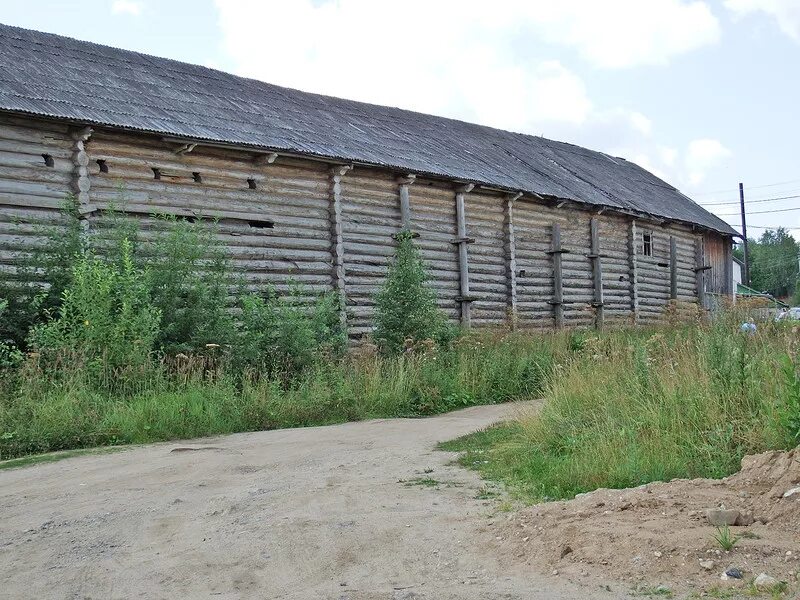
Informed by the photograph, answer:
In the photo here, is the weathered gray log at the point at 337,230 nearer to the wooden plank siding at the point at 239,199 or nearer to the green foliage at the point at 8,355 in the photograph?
the wooden plank siding at the point at 239,199

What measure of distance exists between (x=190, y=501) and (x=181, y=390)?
174 inches

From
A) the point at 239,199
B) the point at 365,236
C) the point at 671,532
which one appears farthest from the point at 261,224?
the point at 671,532

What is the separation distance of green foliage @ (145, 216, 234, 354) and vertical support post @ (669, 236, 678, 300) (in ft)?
58.9

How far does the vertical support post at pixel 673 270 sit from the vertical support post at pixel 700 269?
187 cm

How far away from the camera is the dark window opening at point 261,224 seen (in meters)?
15.7

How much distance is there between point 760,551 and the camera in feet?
13.8

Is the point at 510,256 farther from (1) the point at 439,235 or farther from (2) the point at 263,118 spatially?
(2) the point at 263,118

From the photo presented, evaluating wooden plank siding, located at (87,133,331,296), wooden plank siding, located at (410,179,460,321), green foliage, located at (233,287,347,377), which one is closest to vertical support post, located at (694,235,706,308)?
wooden plank siding, located at (410,179,460,321)

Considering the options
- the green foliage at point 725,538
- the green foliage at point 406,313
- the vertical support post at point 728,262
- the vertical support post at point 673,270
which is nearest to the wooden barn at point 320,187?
the vertical support post at point 673,270

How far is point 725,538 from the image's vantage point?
4.22 m

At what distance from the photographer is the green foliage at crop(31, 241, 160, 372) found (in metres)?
10.5

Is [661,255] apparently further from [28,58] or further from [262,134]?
[28,58]

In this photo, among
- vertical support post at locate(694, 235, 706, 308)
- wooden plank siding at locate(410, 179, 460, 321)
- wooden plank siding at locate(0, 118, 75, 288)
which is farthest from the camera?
vertical support post at locate(694, 235, 706, 308)

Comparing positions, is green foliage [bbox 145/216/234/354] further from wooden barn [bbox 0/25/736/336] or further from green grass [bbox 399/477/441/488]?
green grass [bbox 399/477/441/488]
